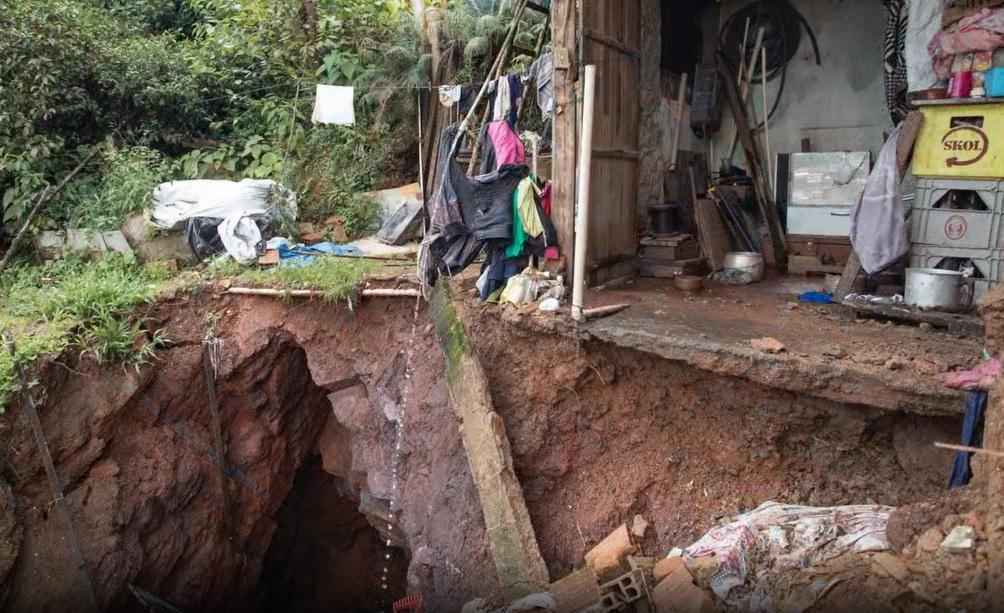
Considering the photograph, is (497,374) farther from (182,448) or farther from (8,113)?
(8,113)

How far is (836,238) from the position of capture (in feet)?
24.1

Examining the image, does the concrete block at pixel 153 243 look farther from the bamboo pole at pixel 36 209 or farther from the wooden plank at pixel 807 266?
the wooden plank at pixel 807 266

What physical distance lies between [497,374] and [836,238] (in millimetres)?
4440

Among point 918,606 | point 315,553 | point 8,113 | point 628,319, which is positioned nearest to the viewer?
point 918,606

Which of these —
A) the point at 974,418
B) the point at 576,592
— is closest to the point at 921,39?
the point at 974,418

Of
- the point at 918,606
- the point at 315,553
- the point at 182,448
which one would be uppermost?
the point at 918,606

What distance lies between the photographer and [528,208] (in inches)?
208

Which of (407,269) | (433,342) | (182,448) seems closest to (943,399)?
(433,342)

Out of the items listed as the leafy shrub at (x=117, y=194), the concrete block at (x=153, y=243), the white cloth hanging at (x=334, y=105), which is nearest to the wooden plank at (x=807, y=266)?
the white cloth hanging at (x=334, y=105)

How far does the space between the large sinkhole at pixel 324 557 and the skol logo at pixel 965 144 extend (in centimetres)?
692

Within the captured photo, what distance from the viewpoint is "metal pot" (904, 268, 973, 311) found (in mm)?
4512

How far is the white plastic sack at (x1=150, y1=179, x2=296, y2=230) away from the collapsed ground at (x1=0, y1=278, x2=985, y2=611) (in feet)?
4.61

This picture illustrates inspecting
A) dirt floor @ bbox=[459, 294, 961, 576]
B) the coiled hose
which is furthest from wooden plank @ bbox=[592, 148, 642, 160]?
the coiled hose

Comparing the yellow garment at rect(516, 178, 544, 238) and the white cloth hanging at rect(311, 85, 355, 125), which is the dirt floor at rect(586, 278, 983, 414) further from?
the white cloth hanging at rect(311, 85, 355, 125)
